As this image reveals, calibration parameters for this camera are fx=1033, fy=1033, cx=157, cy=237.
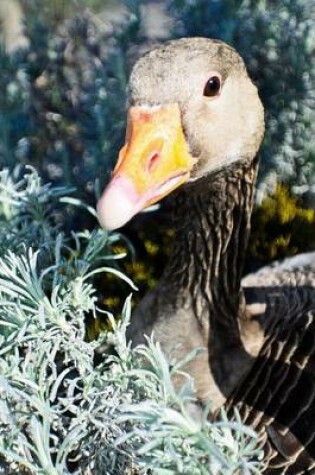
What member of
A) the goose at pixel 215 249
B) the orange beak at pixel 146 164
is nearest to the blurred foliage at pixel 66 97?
the goose at pixel 215 249

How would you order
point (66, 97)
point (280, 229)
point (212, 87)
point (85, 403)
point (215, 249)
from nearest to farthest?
point (85, 403), point (212, 87), point (215, 249), point (280, 229), point (66, 97)

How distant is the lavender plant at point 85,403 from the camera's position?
1.39m

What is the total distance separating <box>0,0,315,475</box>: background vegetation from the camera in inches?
62.1

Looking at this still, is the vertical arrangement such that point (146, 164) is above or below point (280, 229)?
above

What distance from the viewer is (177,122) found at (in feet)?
5.77

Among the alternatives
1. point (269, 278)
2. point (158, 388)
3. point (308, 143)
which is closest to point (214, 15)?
point (308, 143)

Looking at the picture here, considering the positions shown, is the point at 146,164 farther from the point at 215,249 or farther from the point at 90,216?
the point at 90,216

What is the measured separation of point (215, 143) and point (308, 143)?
70 centimetres

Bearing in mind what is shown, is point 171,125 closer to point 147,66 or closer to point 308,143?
point 147,66

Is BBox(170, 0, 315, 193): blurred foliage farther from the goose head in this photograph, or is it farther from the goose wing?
the goose head

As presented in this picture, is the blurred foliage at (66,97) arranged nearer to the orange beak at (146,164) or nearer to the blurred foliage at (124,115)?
the blurred foliage at (124,115)

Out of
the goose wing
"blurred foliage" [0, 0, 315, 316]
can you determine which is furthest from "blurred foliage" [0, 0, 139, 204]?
the goose wing

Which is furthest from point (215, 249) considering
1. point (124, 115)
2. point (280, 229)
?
point (124, 115)

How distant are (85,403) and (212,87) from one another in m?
0.60
